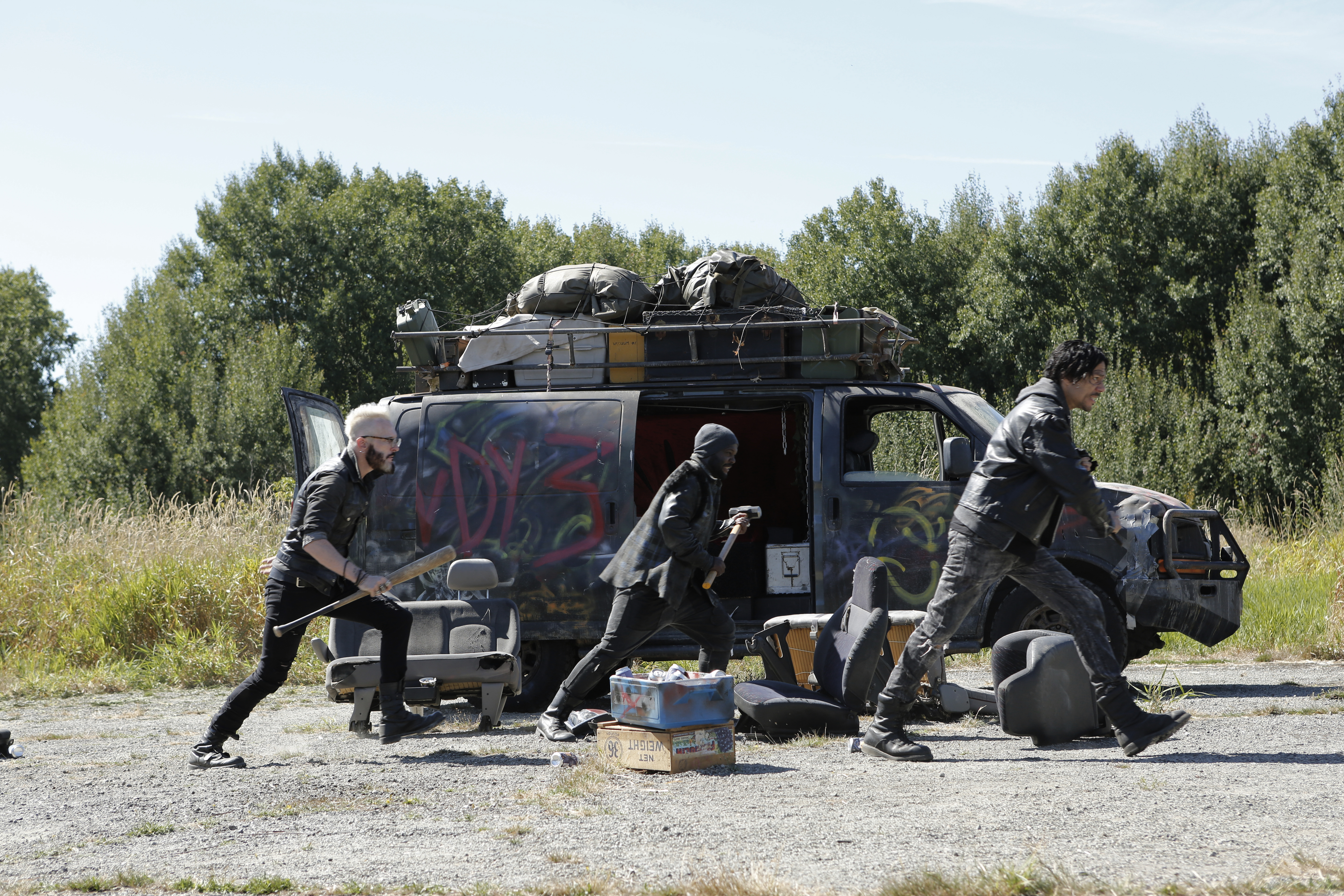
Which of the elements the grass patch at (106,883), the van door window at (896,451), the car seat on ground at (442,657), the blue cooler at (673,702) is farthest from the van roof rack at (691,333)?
the grass patch at (106,883)

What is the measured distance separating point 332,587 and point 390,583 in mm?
356

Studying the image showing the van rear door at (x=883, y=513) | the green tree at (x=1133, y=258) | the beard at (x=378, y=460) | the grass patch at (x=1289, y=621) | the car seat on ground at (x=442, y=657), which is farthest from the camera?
the green tree at (x=1133, y=258)

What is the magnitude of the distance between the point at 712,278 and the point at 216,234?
130ft

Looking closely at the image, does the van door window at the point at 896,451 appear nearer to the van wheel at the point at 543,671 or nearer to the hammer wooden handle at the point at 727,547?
the hammer wooden handle at the point at 727,547

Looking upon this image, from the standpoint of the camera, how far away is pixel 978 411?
8219mm

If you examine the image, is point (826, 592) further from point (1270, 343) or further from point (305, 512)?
point (1270, 343)

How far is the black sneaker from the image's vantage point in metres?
6.12

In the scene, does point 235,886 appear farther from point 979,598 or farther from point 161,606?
point 161,606

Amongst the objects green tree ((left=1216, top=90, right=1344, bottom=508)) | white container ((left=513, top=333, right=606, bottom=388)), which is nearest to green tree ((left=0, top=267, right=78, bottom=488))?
green tree ((left=1216, top=90, right=1344, bottom=508))

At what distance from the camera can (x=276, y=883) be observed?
3760 mm

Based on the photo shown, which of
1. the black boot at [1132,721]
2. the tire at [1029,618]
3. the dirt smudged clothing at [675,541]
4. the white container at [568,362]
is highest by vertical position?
the white container at [568,362]

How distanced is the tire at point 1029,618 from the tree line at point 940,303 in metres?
20.3

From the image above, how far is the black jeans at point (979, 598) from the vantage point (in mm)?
5777

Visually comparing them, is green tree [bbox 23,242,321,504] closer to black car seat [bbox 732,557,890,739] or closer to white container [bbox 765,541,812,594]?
white container [bbox 765,541,812,594]
